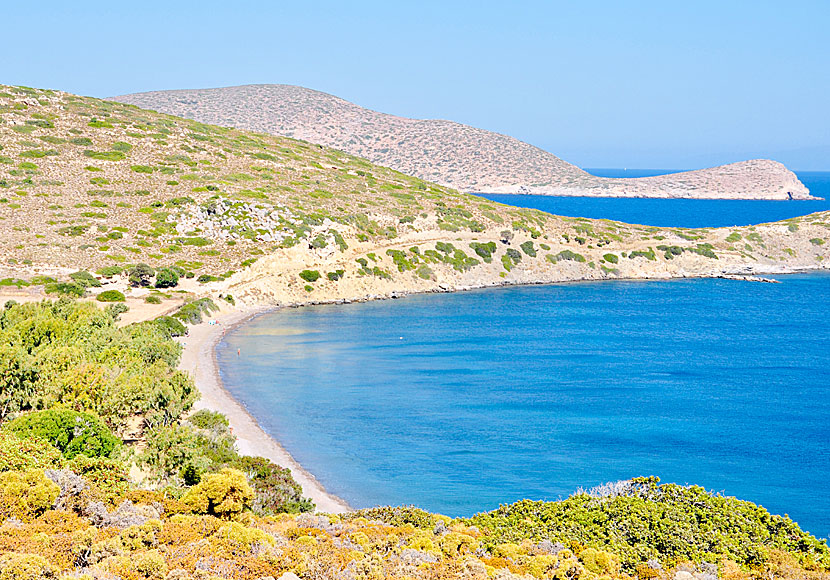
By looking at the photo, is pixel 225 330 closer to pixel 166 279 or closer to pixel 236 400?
pixel 166 279

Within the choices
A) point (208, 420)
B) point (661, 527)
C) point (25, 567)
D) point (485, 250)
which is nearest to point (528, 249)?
point (485, 250)

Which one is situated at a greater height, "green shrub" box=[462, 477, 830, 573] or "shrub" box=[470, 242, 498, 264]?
"shrub" box=[470, 242, 498, 264]

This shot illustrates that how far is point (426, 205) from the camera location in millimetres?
127812

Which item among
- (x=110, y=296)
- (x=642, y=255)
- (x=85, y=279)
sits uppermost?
(x=642, y=255)

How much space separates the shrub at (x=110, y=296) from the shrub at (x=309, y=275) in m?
23.3

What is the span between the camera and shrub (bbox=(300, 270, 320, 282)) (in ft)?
309

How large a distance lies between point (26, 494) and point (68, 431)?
11.8m

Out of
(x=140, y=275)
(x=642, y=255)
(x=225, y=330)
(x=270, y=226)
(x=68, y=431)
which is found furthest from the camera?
(x=642, y=255)

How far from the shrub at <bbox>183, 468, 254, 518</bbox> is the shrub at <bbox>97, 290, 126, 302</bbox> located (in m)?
56.4

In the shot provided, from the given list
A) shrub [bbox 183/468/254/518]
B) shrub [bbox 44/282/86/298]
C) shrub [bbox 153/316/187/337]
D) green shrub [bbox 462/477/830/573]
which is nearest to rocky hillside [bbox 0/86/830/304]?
shrub [bbox 44/282/86/298]

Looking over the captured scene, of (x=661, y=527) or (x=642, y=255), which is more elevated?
(x=642, y=255)

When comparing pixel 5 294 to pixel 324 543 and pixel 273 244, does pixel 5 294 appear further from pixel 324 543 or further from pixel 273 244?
pixel 324 543

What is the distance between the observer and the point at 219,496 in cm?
2392

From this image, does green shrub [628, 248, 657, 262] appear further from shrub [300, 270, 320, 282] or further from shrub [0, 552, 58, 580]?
shrub [0, 552, 58, 580]
